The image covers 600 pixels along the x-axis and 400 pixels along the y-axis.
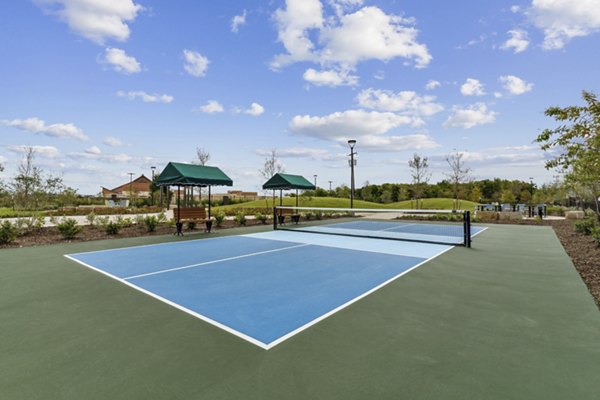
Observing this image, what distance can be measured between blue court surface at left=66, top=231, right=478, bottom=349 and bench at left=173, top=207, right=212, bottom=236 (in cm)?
250

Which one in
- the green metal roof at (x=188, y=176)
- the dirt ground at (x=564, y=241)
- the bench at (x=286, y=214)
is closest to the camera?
the dirt ground at (x=564, y=241)

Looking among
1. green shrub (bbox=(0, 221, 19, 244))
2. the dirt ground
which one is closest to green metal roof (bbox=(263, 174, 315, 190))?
the dirt ground

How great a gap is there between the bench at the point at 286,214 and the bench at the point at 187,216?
13.4 ft

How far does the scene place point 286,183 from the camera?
17.0m

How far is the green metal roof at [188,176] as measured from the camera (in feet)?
40.9

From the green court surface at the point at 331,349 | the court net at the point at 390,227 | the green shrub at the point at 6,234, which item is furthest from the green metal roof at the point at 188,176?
the green court surface at the point at 331,349

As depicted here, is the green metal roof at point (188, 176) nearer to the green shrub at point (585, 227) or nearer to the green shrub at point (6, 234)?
the green shrub at point (6, 234)

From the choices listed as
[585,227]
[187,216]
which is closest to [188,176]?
[187,216]

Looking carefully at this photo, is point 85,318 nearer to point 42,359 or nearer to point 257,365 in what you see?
point 42,359

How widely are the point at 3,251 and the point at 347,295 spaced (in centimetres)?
1033

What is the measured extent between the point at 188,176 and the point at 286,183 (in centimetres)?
585

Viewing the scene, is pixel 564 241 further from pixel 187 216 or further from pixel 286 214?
pixel 187 216

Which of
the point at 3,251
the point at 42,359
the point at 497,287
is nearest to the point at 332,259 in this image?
the point at 497,287

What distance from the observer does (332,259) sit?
753cm
